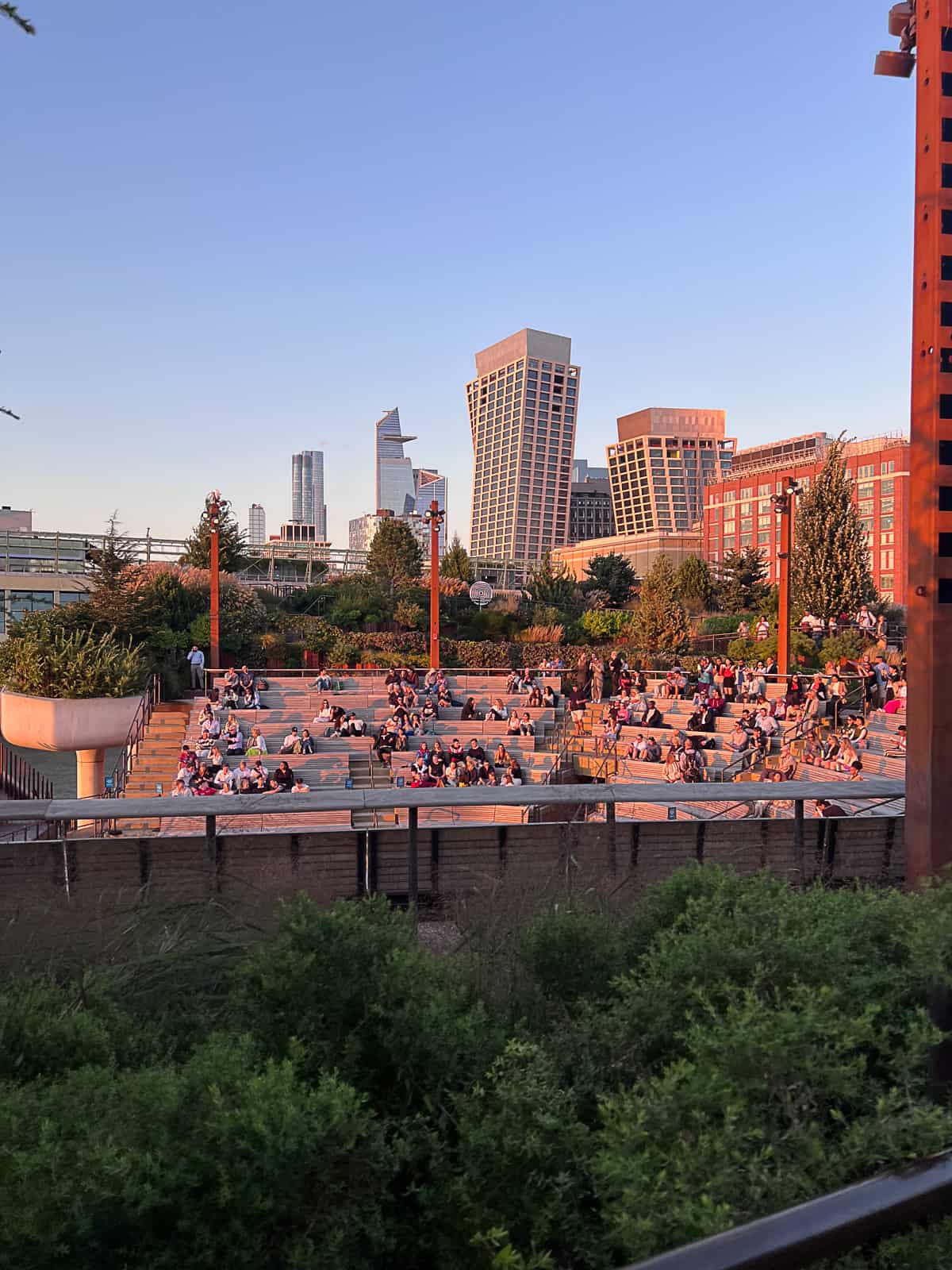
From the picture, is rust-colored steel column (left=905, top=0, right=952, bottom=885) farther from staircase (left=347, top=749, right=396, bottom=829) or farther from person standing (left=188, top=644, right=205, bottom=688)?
person standing (left=188, top=644, right=205, bottom=688)

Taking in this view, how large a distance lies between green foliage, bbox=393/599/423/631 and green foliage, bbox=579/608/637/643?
615 centimetres

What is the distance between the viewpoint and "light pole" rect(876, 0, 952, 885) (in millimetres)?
6660

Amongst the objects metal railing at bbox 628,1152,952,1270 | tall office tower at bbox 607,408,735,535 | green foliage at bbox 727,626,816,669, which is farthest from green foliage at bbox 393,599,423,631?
tall office tower at bbox 607,408,735,535

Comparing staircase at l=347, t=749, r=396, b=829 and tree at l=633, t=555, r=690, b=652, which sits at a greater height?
tree at l=633, t=555, r=690, b=652

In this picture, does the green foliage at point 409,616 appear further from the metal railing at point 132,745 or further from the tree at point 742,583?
the tree at point 742,583

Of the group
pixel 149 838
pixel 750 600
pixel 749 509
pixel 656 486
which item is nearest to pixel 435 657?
pixel 750 600

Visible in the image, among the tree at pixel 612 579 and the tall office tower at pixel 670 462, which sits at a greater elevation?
the tall office tower at pixel 670 462

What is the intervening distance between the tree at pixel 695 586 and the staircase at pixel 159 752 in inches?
835

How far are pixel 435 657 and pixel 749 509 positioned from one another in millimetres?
89968

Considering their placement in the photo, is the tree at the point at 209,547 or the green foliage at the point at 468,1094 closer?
the green foliage at the point at 468,1094

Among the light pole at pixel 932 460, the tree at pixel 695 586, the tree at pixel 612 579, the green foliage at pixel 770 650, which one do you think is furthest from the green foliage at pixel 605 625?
the light pole at pixel 932 460

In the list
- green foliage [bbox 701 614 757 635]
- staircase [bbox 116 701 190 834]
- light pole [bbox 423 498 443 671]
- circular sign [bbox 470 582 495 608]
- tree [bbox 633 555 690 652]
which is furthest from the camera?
circular sign [bbox 470 582 495 608]

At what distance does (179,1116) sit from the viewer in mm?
2645

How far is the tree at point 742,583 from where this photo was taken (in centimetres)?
3525
